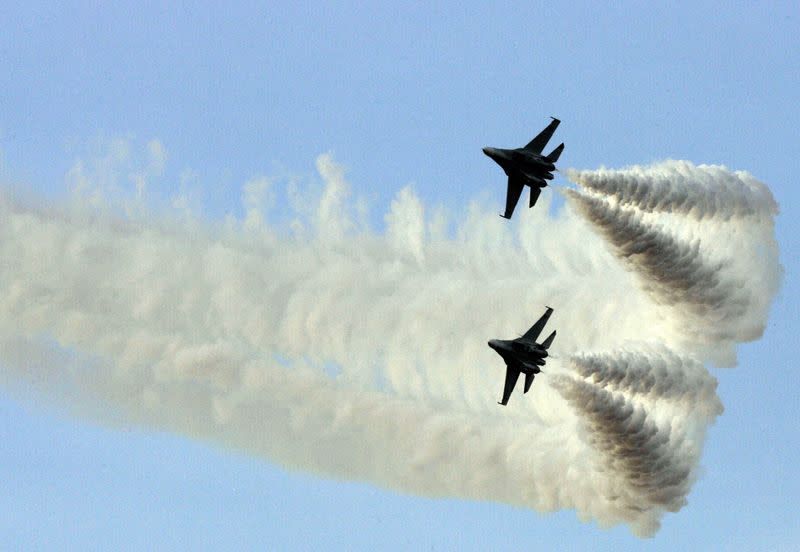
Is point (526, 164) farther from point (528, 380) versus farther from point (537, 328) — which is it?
point (528, 380)

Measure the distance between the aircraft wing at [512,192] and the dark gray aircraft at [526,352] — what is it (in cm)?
528

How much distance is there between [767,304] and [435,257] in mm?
17339

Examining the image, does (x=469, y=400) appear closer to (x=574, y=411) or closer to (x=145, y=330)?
(x=574, y=411)

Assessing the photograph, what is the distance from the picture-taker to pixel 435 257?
9800 centimetres

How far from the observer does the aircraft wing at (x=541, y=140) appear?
89250 millimetres

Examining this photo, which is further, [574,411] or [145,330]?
[145,330]

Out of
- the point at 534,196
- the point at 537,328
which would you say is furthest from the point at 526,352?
the point at 534,196

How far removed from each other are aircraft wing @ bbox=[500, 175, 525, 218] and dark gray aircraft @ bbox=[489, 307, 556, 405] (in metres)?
5.28

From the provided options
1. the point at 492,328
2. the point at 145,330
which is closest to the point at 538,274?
the point at 492,328

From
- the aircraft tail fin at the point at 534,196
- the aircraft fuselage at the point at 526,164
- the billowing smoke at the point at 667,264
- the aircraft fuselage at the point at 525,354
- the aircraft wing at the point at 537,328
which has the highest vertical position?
the aircraft fuselage at the point at 526,164

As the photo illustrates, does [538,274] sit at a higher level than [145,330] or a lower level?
higher

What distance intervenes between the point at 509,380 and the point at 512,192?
895 cm

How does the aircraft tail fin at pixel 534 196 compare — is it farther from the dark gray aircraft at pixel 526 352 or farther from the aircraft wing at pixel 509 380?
the aircraft wing at pixel 509 380

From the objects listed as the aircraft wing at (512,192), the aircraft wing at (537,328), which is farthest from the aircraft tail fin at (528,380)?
the aircraft wing at (512,192)
